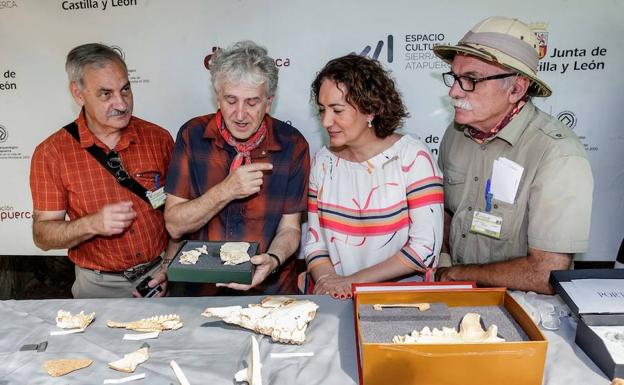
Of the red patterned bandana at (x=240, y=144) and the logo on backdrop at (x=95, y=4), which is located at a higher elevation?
the logo on backdrop at (x=95, y=4)

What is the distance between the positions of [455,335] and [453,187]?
49.8 inches

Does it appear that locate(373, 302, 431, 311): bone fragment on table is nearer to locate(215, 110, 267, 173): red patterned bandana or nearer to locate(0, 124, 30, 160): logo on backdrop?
locate(215, 110, 267, 173): red patterned bandana

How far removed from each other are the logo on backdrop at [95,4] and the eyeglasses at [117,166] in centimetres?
Answer: 133

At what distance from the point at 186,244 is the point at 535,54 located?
1833 millimetres

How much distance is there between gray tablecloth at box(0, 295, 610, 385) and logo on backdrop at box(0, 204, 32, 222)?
Answer: 7.14 ft

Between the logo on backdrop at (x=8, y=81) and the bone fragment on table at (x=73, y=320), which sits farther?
the logo on backdrop at (x=8, y=81)

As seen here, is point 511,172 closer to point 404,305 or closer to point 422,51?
point 404,305

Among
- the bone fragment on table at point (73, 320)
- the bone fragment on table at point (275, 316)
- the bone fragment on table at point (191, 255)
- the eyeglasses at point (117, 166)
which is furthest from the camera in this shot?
the eyeglasses at point (117, 166)

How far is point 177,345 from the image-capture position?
1665 millimetres

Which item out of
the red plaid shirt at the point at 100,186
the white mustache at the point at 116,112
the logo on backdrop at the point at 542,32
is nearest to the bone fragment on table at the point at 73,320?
the red plaid shirt at the point at 100,186

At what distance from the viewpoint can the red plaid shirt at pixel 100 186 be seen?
2650mm

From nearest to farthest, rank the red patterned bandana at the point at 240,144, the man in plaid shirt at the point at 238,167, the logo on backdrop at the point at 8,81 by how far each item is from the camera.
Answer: the man in plaid shirt at the point at 238,167
the red patterned bandana at the point at 240,144
the logo on backdrop at the point at 8,81

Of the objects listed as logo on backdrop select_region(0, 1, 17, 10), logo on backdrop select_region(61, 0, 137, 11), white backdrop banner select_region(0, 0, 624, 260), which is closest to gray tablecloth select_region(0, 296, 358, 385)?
white backdrop banner select_region(0, 0, 624, 260)

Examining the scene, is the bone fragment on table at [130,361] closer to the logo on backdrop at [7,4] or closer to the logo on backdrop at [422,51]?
the logo on backdrop at [422,51]
